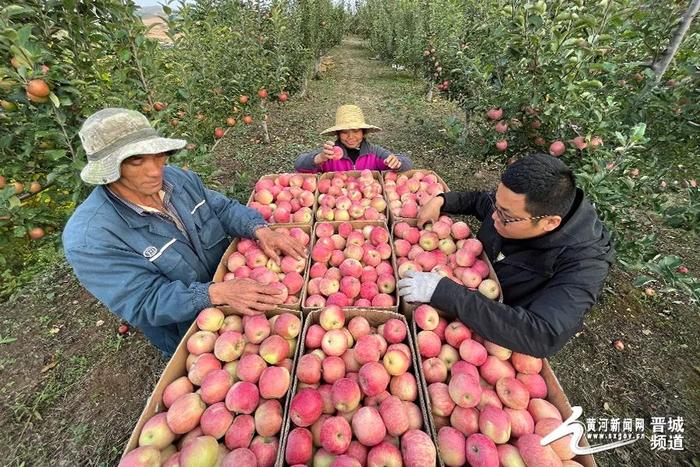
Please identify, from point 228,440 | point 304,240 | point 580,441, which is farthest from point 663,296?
point 228,440

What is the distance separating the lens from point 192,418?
145 cm

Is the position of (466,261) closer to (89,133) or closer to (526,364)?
(526,364)

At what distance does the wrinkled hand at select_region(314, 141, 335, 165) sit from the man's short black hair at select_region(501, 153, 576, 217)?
2.17 metres

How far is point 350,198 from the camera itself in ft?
10.2

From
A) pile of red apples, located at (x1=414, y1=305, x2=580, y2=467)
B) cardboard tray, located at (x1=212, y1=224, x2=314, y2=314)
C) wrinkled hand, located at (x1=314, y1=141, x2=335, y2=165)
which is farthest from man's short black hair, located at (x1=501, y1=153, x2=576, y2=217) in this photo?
wrinkled hand, located at (x1=314, y1=141, x2=335, y2=165)

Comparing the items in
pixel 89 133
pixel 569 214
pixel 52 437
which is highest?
pixel 89 133

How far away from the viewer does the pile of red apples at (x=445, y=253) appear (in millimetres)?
2049

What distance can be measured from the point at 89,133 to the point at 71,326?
2.87 metres

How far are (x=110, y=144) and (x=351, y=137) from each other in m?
2.53

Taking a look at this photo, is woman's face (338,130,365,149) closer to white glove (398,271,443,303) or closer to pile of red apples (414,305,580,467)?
white glove (398,271,443,303)

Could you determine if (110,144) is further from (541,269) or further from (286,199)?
(541,269)

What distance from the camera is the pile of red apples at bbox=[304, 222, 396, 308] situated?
A: 203cm

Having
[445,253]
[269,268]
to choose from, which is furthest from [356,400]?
[445,253]

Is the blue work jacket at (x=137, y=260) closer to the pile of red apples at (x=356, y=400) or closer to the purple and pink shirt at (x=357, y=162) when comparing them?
the pile of red apples at (x=356, y=400)
